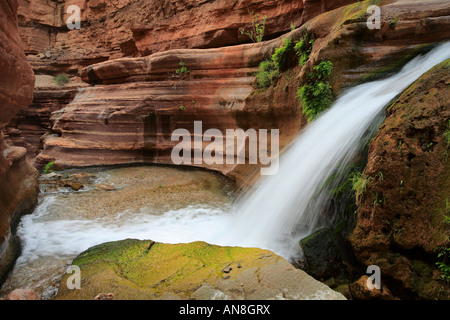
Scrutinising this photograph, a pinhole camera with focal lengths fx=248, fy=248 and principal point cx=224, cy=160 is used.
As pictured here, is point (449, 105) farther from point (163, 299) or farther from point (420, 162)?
point (163, 299)

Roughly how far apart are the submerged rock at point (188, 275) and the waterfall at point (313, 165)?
2.82ft

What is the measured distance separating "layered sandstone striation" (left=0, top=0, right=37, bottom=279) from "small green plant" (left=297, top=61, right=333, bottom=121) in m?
5.16

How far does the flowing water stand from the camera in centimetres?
340

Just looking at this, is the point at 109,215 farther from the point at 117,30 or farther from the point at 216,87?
the point at 117,30

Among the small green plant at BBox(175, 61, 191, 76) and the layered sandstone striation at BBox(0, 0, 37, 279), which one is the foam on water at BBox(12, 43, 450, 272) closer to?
the layered sandstone striation at BBox(0, 0, 37, 279)

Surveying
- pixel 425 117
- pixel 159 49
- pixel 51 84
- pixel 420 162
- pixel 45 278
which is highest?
pixel 159 49

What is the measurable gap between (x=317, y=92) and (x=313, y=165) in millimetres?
1745

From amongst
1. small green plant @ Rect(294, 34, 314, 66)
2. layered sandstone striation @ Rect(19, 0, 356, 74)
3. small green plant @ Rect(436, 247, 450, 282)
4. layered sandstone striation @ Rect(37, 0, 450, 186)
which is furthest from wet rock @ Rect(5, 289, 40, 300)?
layered sandstone striation @ Rect(19, 0, 356, 74)

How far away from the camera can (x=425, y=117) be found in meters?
2.50

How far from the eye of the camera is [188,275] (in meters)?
2.47

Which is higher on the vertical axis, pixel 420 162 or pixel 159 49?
pixel 159 49

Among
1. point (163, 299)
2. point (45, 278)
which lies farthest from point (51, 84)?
point (163, 299)

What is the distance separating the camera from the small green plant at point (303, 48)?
575 centimetres

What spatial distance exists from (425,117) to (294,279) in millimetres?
2065
